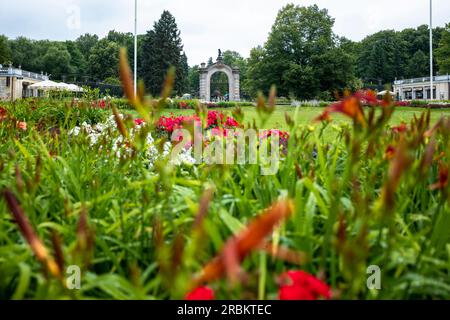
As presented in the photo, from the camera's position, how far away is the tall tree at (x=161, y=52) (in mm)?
43562

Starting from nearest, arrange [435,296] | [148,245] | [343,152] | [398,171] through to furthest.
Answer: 1. [398,171]
2. [435,296]
3. [148,245]
4. [343,152]

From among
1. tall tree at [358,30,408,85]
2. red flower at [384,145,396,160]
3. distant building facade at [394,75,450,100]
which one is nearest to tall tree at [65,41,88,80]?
tall tree at [358,30,408,85]

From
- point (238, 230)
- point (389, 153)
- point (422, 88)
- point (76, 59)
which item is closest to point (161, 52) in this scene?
point (76, 59)

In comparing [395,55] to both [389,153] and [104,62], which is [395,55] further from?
[389,153]

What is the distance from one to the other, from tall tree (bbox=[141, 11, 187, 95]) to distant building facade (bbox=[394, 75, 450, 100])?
24.9 meters

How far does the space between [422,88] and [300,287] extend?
58.7 metres

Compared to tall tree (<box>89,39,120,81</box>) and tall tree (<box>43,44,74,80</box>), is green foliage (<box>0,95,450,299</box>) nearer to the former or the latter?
tall tree (<box>89,39,120,81</box>)

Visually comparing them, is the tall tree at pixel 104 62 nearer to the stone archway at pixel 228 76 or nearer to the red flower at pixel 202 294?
the stone archway at pixel 228 76

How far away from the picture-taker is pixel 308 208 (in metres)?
1.30

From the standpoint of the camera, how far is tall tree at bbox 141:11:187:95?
43562 mm

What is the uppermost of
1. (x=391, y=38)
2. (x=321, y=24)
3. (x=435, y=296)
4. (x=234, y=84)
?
(x=391, y=38)
